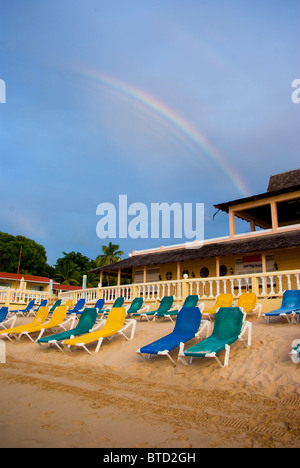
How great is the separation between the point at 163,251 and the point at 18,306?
10278 millimetres

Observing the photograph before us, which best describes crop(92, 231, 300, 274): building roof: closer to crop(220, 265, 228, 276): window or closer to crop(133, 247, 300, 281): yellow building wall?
crop(133, 247, 300, 281): yellow building wall

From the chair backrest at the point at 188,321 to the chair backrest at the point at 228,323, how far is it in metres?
0.62

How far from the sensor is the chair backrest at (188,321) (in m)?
7.39

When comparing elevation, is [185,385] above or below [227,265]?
below

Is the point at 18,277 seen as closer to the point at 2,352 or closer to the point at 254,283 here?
the point at 2,352

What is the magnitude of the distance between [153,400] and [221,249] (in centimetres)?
1535

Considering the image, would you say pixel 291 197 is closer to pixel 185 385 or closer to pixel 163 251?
pixel 163 251

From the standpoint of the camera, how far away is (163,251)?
23766mm

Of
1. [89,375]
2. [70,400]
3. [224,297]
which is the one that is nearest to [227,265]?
[224,297]

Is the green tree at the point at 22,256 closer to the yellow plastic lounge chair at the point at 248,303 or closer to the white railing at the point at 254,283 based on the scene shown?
the white railing at the point at 254,283

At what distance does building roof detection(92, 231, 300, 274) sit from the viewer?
55.8 ft

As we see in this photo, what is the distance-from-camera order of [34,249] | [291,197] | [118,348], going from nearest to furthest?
[118,348]
[291,197]
[34,249]

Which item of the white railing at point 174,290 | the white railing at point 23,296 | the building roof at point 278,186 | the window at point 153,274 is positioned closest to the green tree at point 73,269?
the window at point 153,274
